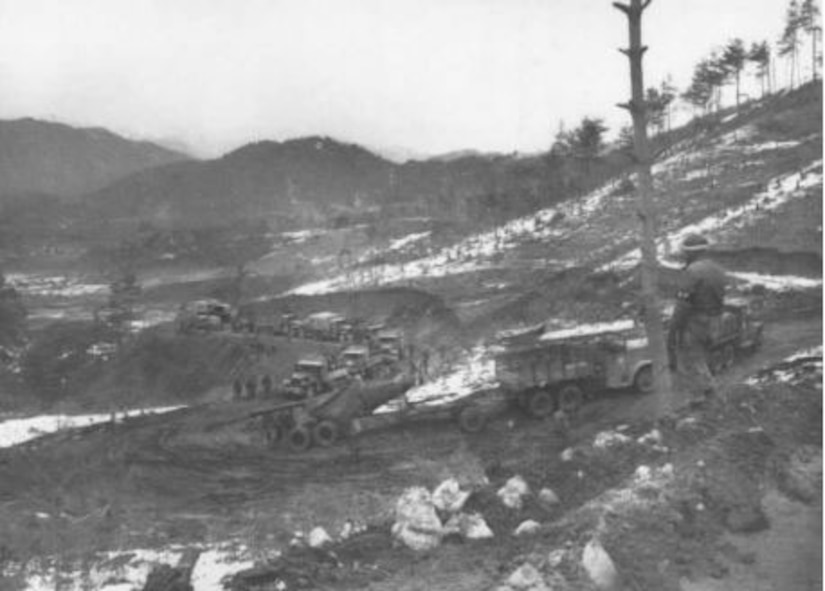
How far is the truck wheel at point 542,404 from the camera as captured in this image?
19125 millimetres

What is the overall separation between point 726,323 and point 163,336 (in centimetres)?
4085

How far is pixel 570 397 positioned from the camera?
19.2 m

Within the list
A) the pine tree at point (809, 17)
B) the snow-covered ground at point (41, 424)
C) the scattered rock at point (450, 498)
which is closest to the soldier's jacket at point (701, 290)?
the scattered rock at point (450, 498)

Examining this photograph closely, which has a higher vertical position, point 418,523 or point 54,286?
point 418,523

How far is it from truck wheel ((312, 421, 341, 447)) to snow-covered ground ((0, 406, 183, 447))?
16.1m

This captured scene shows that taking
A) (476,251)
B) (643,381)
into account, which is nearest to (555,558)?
(643,381)

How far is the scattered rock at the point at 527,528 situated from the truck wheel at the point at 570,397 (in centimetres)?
1061

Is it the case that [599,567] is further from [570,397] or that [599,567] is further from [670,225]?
[670,225]

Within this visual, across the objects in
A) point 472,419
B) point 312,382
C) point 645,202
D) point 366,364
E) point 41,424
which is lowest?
point 41,424

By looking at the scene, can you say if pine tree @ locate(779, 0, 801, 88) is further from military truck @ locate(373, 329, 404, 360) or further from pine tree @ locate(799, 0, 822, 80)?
military truck @ locate(373, 329, 404, 360)

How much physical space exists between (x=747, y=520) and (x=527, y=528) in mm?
2105

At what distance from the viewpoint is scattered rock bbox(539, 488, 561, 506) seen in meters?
9.38

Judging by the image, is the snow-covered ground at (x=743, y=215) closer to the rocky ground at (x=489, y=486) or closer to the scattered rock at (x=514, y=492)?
the rocky ground at (x=489, y=486)

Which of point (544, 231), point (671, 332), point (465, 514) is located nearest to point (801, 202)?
point (544, 231)
